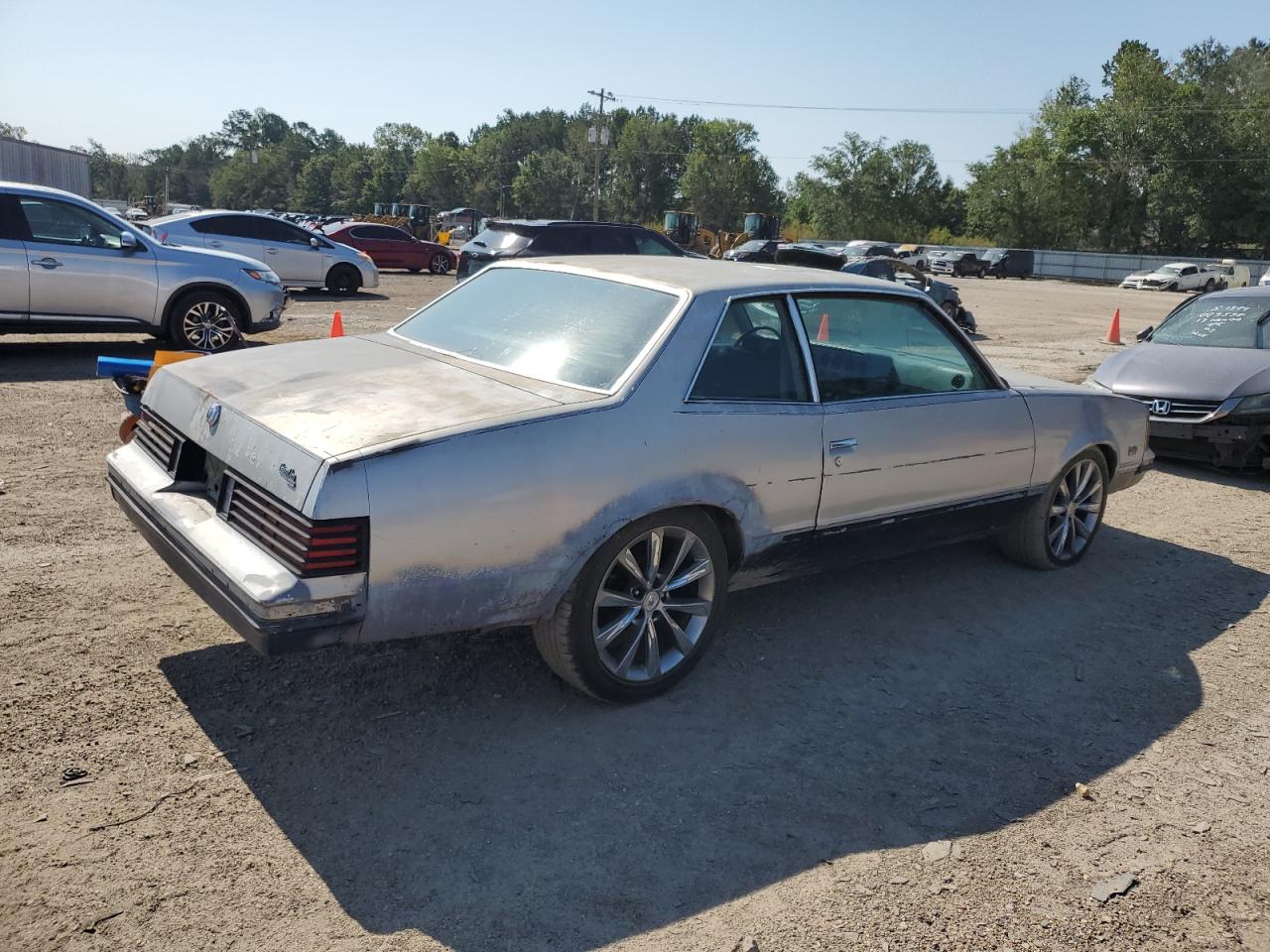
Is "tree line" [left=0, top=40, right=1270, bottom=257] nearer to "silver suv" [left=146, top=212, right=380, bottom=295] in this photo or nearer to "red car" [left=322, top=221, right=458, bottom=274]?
"red car" [left=322, top=221, right=458, bottom=274]

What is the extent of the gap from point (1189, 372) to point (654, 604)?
6.39 meters

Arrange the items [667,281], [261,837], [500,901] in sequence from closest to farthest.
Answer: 1. [500,901]
2. [261,837]
3. [667,281]

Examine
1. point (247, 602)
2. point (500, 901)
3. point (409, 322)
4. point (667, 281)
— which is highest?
point (667, 281)

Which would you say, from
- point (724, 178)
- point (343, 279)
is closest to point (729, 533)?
point (343, 279)

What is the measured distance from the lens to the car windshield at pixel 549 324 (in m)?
3.95

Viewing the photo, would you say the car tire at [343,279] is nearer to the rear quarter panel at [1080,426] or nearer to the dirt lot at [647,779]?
the dirt lot at [647,779]

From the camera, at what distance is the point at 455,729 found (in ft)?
11.9

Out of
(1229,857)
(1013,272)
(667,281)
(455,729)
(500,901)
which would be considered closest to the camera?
(500,901)

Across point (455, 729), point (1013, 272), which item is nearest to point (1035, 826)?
point (455, 729)

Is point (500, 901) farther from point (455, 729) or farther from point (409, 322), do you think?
point (409, 322)

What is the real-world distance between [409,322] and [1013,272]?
191 feet

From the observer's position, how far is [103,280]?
10203mm

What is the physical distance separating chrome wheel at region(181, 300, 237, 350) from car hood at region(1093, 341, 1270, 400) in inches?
340

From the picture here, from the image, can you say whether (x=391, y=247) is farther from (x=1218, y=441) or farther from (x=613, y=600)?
(x=613, y=600)
